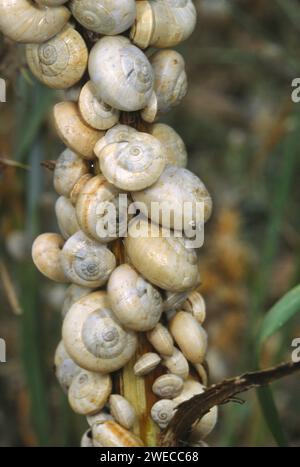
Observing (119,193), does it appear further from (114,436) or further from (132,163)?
(114,436)

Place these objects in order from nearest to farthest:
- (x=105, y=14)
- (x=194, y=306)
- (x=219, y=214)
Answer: (x=105, y=14) < (x=194, y=306) < (x=219, y=214)

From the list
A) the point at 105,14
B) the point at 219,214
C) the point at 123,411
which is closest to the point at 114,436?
the point at 123,411

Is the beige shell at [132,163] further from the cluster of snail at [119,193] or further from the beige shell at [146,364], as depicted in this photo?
the beige shell at [146,364]

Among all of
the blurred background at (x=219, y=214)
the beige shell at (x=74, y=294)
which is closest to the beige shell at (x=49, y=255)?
the beige shell at (x=74, y=294)

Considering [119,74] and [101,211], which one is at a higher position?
[119,74]

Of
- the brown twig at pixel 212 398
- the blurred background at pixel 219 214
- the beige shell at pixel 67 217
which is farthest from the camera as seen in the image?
the blurred background at pixel 219 214

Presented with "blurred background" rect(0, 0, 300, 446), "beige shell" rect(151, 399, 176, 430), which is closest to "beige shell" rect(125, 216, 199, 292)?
"beige shell" rect(151, 399, 176, 430)
